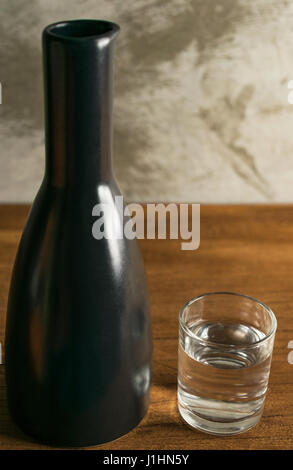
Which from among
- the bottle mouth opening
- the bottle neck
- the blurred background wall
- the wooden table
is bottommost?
the wooden table

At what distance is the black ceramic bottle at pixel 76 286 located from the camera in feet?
1.29

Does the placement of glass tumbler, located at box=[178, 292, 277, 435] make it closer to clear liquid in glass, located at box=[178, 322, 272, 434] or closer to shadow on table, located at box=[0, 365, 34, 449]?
clear liquid in glass, located at box=[178, 322, 272, 434]

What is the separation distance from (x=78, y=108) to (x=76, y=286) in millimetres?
118

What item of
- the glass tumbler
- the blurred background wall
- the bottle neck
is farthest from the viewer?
the blurred background wall

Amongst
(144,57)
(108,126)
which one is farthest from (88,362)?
(144,57)

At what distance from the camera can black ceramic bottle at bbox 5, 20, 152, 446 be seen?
39cm

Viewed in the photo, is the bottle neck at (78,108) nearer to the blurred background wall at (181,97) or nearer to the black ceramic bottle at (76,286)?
the black ceramic bottle at (76,286)

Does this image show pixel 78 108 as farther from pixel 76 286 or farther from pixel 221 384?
pixel 221 384

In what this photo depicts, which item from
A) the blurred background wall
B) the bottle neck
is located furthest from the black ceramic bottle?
the blurred background wall

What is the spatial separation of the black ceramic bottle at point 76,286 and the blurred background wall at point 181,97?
0.41 meters

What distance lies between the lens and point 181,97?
2.75ft

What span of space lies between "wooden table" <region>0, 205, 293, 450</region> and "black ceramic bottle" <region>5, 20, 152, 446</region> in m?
0.04

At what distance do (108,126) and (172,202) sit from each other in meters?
0.51

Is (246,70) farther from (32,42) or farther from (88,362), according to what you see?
(88,362)
